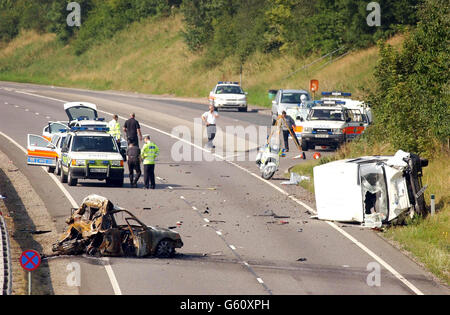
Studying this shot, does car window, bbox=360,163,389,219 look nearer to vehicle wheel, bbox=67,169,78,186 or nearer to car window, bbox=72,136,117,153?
car window, bbox=72,136,117,153

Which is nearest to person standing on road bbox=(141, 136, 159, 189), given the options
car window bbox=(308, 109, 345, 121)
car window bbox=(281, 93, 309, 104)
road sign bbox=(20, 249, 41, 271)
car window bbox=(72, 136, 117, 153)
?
car window bbox=(72, 136, 117, 153)

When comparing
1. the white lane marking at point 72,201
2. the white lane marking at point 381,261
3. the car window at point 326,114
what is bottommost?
the white lane marking at point 381,261

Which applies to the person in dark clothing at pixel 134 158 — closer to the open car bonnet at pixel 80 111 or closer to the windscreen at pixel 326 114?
the open car bonnet at pixel 80 111

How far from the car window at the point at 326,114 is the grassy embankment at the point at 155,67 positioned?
46.6 feet

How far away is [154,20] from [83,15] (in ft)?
56.6

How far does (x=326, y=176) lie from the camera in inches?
880

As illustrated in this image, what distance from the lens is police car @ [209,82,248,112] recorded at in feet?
172

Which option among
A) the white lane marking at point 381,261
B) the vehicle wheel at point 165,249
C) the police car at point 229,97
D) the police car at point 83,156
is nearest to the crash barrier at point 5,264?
the vehicle wheel at point 165,249

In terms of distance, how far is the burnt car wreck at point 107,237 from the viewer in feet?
57.8

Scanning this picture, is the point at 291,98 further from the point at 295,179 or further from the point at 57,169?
the point at 57,169

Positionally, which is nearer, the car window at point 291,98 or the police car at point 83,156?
the police car at point 83,156

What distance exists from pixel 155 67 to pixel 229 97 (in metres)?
25.7

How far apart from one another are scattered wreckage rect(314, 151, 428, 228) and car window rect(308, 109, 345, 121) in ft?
45.6
